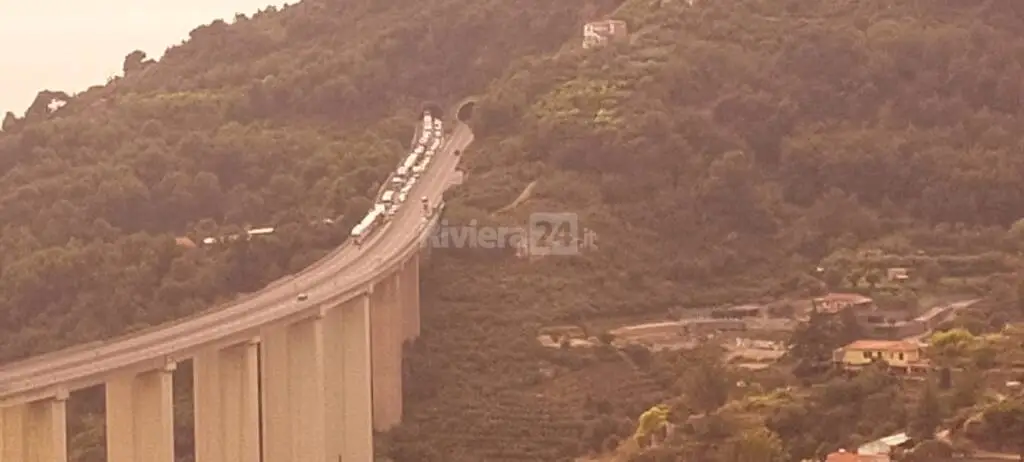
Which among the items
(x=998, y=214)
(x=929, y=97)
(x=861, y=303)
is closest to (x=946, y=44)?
(x=929, y=97)

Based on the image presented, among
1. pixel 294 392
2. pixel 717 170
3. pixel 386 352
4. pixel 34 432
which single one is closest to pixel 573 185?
pixel 717 170

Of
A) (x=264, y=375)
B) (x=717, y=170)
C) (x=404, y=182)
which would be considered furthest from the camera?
(x=404, y=182)

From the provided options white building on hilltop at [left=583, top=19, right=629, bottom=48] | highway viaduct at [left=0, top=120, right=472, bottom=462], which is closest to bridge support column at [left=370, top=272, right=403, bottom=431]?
highway viaduct at [left=0, top=120, right=472, bottom=462]

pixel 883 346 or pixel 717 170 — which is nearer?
pixel 883 346

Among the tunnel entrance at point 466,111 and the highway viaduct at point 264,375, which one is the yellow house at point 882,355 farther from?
the tunnel entrance at point 466,111

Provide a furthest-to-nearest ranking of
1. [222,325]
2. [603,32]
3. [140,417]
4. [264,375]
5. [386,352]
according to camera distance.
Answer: [603,32] → [386,352] → [264,375] → [222,325] → [140,417]

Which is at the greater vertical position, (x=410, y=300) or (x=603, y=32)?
(x=603, y=32)

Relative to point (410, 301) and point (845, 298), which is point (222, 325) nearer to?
point (410, 301)
